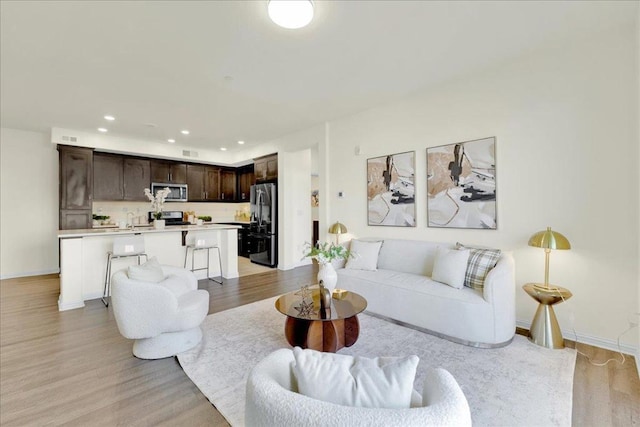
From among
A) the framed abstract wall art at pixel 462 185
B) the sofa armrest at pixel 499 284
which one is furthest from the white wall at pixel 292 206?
the sofa armrest at pixel 499 284

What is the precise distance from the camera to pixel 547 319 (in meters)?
2.58

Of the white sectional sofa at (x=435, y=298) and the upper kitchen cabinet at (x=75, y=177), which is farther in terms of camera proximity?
the upper kitchen cabinet at (x=75, y=177)

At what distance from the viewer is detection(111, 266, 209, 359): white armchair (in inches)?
89.4

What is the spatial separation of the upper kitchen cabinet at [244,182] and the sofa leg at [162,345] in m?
5.41

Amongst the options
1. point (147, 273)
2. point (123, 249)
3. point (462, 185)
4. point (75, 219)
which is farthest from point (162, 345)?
point (75, 219)

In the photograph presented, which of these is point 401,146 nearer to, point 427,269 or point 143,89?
point 427,269

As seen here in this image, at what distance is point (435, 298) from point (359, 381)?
85.8 inches

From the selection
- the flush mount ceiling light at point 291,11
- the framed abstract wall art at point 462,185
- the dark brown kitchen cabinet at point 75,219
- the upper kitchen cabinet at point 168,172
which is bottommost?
the dark brown kitchen cabinet at point 75,219

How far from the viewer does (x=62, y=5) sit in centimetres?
215

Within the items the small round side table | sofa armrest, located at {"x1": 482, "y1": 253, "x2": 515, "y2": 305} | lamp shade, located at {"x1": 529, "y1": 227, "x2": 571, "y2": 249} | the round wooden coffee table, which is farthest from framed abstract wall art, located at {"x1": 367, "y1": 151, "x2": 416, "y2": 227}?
the round wooden coffee table

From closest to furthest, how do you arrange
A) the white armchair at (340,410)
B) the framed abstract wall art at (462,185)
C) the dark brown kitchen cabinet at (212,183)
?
the white armchair at (340,410)
the framed abstract wall art at (462,185)
the dark brown kitchen cabinet at (212,183)

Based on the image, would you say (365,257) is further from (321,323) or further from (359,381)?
(359,381)

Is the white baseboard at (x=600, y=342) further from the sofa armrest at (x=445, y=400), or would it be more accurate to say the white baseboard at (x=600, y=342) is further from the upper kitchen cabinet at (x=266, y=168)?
the upper kitchen cabinet at (x=266, y=168)

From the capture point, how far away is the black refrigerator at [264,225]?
613 centimetres
